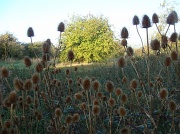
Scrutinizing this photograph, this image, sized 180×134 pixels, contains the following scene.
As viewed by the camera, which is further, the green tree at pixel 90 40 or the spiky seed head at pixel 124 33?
the green tree at pixel 90 40

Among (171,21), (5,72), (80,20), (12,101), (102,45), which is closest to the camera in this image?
(12,101)

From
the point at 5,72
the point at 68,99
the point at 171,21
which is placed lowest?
the point at 68,99

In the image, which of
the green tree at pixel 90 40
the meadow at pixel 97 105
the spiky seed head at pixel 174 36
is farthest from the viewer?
the green tree at pixel 90 40

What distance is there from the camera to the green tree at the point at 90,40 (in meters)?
24.6

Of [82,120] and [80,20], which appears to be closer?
[82,120]

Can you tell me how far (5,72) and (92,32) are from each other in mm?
23042

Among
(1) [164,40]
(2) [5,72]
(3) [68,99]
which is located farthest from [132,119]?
(2) [5,72]

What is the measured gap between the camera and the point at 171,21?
9.17ft

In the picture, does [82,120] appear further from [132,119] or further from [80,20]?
[80,20]

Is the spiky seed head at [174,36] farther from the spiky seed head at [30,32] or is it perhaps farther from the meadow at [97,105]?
the spiky seed head at [30,32]

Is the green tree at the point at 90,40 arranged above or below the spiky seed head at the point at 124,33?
above

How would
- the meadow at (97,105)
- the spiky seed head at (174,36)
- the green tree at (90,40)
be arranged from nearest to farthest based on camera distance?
the meadow at (97,105) < the spiky seed head at (174,36) < the green tree at (90,40)

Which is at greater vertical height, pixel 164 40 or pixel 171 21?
pixel 171 21

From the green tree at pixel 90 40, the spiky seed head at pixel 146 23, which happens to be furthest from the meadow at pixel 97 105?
the green tree at pixel 90 40
